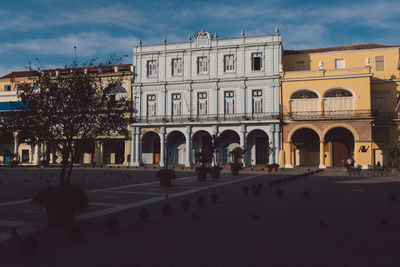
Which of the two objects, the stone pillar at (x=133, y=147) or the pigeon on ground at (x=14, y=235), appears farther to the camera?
the stone pillar at (x=133, y=147)

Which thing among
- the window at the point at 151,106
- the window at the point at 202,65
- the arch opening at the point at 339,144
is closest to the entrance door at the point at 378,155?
the arch opening at the point at 339,144

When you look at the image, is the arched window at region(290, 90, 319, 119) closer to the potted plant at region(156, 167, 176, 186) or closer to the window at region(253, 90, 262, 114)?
the window at region(253, 90, 262, 114)

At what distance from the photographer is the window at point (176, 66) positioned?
4300 centimetres

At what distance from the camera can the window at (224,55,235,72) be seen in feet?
136

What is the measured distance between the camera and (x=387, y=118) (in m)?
37.7

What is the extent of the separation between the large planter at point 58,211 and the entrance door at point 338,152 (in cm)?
3564

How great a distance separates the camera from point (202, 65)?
139 feet

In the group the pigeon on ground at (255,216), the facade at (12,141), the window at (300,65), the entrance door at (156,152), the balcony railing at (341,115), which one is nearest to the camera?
the pigeon on ground at (255,216)

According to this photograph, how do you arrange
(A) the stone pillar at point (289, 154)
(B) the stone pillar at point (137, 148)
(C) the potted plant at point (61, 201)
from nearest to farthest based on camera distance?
(C) the potted plant at point (61, 201) → (A) the stone pillar at point (289, 154) → (B) the stone pillar at point (137, 148)

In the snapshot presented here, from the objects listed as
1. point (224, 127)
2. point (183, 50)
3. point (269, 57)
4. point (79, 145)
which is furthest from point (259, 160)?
Result: point (79, 145)

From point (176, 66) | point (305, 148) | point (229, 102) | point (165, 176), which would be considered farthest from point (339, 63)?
point (165, 176)

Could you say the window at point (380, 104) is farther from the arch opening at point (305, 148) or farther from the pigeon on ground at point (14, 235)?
the pigeon on ground at point (14, 235)

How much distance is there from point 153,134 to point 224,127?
925cm

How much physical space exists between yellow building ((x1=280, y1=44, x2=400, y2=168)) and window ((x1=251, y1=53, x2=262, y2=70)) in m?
2.73
